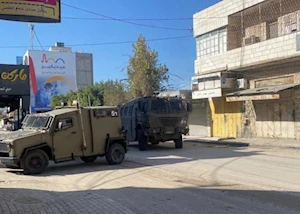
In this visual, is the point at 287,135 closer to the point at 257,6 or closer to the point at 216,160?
the point at 257,6

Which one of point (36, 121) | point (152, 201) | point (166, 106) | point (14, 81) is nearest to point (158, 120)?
point (166, 106)

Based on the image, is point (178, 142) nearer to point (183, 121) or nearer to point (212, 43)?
point (183, 121)

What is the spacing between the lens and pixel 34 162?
37.3 feet

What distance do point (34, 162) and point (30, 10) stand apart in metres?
4.72

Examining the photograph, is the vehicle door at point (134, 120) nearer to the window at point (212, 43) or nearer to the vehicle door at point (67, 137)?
the vehicle door at point (67, 137)

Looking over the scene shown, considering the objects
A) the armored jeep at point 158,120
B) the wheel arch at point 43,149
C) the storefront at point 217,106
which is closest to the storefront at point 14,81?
the armored jeep at point 158,120

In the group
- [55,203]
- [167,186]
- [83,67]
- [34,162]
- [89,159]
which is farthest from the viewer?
[83,67]

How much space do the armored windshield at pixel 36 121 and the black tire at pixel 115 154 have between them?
7.74 ft

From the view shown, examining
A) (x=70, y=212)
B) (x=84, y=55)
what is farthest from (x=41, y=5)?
(x=84, y=55)

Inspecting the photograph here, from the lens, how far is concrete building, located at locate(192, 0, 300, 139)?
2036 centimetres

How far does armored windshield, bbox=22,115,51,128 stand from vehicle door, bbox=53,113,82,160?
0.36m

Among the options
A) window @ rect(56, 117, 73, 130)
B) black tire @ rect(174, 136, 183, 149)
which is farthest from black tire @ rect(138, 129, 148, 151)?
window @ rect(56, 117, 73, 130)

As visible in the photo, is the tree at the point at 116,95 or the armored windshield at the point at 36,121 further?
the tree at the point at 116,95

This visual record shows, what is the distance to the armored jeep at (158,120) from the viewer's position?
58.1 ft
